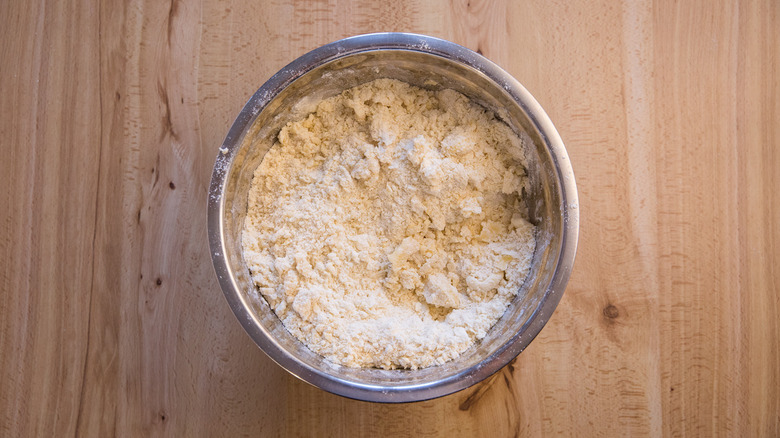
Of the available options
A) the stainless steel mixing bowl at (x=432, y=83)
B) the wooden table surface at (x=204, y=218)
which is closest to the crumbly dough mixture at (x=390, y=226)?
the stainless steel mixing bowl at (x=432, y=83)

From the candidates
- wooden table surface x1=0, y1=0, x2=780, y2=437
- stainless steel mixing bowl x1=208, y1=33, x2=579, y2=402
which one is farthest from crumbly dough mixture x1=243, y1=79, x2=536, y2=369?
wooden table surface x1=0, y1=0, x2=780, y2=437

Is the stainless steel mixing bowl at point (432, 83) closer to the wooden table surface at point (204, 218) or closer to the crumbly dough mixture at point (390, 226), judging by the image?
the crumbly dough mixture at point (390, 226)

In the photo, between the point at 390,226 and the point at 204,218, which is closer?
the point at 390,226

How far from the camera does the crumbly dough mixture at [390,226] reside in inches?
39.8

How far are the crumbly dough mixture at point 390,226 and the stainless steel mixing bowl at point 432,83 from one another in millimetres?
26

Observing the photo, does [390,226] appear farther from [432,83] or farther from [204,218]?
[204,218]

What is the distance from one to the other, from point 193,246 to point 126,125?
0.36 m

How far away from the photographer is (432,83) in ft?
3.54

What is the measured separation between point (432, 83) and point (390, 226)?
13.6 inches

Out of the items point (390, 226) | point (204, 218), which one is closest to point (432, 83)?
point (390, 226)

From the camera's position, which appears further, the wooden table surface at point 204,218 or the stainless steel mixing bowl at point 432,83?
the wooden table surface at point 204,218

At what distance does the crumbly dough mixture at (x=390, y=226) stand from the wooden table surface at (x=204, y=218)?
8.5 inches

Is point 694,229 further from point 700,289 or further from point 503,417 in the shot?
point 503,417

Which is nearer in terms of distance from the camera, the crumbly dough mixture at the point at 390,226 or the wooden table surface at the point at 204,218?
the crumbly dough mixture at the point at 390,226
